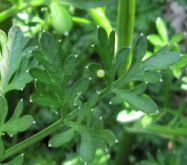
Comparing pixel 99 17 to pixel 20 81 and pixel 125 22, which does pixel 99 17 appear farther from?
pixel 20 81

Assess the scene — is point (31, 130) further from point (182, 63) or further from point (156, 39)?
point (182, 63)

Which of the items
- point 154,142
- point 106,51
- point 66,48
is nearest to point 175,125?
point 154,142

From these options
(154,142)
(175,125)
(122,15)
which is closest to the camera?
(122,15)

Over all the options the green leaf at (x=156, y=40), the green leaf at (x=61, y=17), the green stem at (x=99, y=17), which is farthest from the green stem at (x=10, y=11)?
the green leaf at (x=156, y=40)

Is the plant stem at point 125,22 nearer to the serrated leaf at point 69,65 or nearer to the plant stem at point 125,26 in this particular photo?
the plant stem at point 125,26

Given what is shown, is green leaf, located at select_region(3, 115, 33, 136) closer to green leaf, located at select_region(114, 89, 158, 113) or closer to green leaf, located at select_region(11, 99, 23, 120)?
green leaf, located at select_region(11, 99, 23, 120)

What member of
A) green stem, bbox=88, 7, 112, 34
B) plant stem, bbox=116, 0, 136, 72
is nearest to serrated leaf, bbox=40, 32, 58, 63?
plant stem, bbox=116, 0, 136, 72

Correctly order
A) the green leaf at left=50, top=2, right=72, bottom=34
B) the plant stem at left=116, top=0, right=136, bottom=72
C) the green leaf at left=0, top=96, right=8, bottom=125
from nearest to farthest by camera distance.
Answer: the green leaf at left=0, top=96, right=8, bottom=125 < the plant stem at left=116, top=0, right=136, bottom=72 < the green leaf at left=50, top=2, right=72, bottom=34
